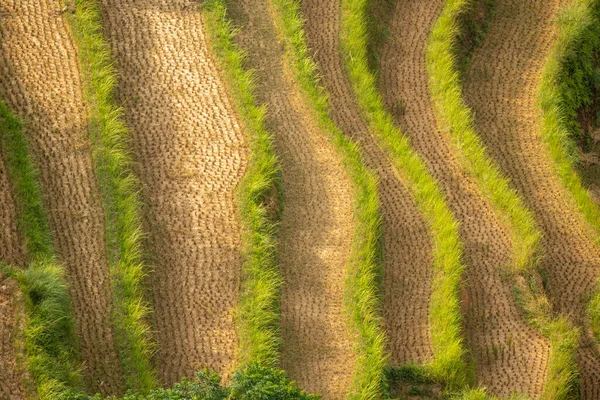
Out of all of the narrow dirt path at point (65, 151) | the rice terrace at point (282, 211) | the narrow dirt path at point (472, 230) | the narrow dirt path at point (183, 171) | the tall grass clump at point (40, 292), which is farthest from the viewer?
the narrow dirt path at point (472, 230)

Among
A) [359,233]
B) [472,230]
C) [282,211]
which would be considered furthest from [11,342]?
[472,230]

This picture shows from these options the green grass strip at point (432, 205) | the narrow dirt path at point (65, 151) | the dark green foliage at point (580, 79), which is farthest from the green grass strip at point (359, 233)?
the dark green foliage at point (580, 79)

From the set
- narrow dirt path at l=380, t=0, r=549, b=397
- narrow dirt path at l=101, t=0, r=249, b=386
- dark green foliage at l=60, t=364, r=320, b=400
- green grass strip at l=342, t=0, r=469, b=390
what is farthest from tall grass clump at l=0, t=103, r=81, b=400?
narrow dirt path at l=380, t=0, r=549, b=397

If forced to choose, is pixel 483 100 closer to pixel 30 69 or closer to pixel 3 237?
pixel 30 69

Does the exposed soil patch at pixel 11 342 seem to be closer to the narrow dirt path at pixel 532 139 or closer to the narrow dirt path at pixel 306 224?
the narrow dirt path at pixel 306 224

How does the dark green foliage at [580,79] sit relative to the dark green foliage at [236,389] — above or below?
above

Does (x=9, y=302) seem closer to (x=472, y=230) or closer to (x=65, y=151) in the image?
(x=65, y=151)

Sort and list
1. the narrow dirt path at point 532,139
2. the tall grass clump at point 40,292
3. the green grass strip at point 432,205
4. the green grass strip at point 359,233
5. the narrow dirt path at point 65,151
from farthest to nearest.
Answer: the narrow dirt path at point 532,139, the green grass strip at point 432,205, the green grass strip at point 359,233, the narrow dirt path at point 65,151, the tall grass clump at point 40,292
